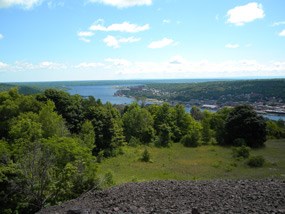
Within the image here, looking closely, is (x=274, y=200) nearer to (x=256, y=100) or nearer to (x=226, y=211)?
(x=226, y=211)

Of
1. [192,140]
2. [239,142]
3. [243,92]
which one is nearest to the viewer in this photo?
[239,142]

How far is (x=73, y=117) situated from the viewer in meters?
41.2

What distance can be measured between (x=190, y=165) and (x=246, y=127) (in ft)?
54.8

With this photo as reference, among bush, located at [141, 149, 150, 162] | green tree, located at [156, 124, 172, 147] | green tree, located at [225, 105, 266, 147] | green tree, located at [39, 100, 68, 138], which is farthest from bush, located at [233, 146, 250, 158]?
green tree, located at [39, 100, 68, 138]

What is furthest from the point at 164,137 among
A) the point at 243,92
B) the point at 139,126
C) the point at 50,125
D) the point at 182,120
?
the point at 243,92

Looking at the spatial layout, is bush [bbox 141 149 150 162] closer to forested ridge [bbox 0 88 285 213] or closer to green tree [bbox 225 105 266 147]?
forested ridge [bbox 0 88 285 213]

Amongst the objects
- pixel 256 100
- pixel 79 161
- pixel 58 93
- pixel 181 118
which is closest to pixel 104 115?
pixel 58 93

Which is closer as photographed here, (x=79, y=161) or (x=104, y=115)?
(x=79, y=161)

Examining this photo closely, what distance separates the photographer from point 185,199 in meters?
15.8

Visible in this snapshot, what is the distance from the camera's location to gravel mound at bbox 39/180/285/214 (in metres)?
13.8

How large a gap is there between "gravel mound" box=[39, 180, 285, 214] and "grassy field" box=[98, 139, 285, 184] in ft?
18.1

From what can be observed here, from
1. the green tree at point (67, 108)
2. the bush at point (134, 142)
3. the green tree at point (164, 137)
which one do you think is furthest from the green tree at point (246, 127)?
the green tree at point (67, 108)

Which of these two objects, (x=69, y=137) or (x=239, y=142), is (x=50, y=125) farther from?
(x=239, y=142)

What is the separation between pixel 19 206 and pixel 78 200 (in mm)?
3210
